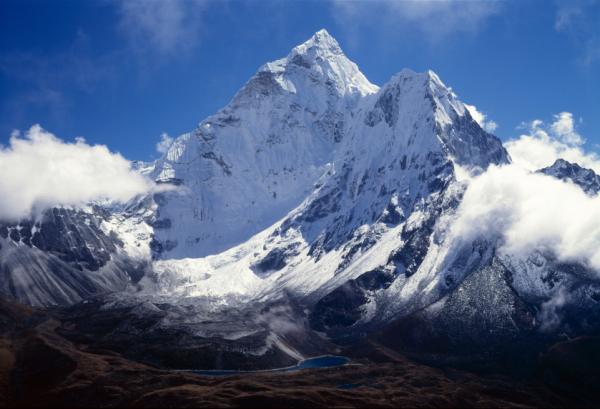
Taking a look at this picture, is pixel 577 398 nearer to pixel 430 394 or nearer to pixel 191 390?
pixel 430 394

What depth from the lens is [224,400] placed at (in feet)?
563

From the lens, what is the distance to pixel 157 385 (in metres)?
189

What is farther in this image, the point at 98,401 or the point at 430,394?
the point at 430,394

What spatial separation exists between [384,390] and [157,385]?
63272 mm

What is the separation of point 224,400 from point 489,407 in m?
68.5

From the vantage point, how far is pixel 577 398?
198 metres

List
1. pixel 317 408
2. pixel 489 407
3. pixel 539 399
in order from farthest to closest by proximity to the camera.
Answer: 1. pixel 539 399
2. pixel 489 407
3. pixel 317 408

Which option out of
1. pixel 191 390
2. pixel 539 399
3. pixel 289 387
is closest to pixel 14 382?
pixel 191 390

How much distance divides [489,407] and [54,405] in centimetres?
11025

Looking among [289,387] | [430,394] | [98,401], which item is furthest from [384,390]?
[98,401]

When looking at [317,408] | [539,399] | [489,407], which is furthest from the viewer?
[539,399]

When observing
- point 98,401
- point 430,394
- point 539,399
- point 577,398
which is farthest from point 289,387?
point 577,398

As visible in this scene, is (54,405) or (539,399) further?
(539,399)

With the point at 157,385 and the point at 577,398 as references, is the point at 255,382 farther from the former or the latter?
the point at 577,398
